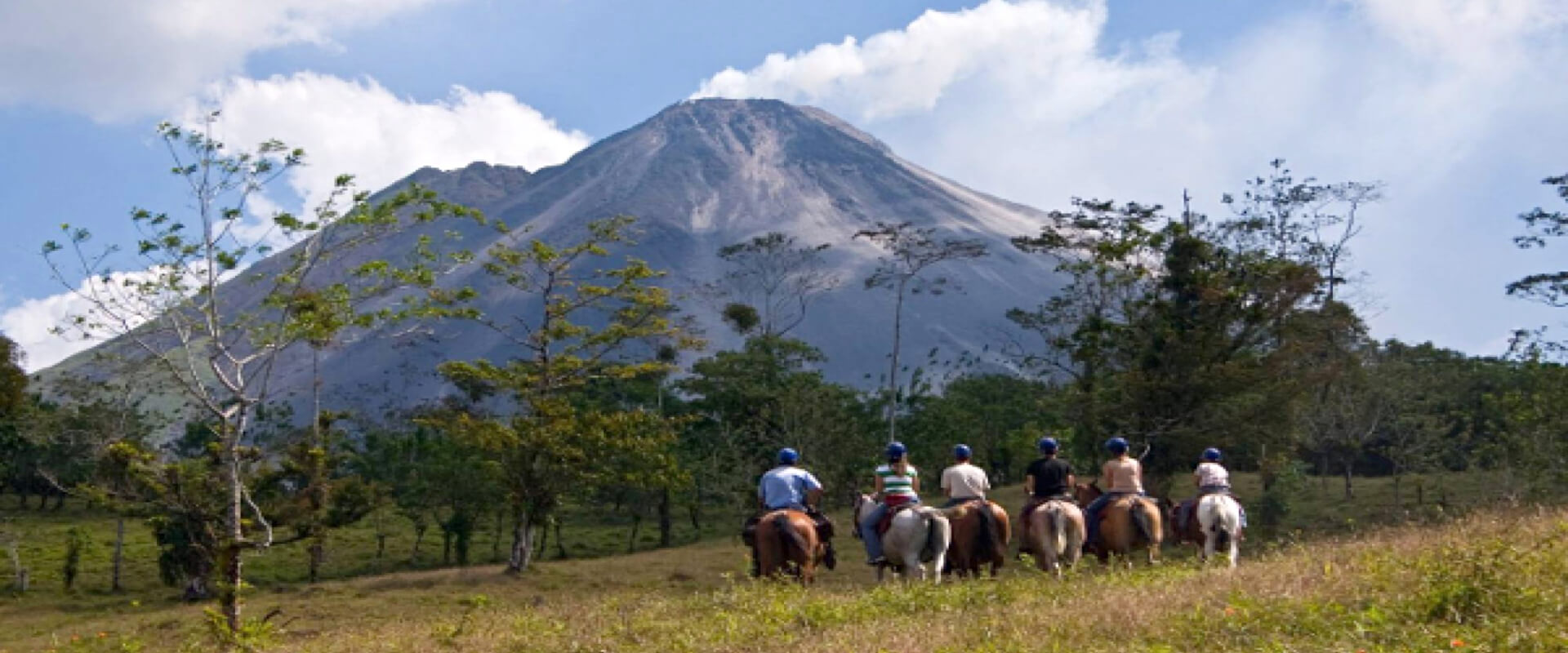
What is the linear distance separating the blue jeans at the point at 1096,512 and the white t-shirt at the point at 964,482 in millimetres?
1228

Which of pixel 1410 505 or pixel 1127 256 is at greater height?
pixel 1127 256

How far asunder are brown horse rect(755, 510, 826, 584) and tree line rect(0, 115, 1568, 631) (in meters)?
6.34

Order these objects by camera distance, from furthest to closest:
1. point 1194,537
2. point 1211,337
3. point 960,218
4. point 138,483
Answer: point 960,218, point 1211,337, point 138,483, point 1194,537

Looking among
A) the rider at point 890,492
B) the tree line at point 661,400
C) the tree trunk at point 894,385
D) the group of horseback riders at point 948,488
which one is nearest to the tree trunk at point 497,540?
the tree line at point 661,400

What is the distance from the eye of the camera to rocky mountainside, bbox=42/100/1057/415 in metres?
138

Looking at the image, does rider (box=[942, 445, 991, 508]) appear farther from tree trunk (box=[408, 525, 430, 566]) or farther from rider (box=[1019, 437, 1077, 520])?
tree trunk (box=[408, 525, 430, 566])

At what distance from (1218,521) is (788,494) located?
4916mm

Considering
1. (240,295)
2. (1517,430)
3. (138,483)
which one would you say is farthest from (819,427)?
(240,295)

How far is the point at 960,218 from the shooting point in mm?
175500

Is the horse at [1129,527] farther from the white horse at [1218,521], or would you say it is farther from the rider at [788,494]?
the rider at [788,494]

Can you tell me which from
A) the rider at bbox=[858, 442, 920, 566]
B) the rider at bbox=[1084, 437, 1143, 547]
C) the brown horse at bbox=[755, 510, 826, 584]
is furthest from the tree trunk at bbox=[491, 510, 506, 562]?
the rider at bbox=[1084, 437, 1143, 547]

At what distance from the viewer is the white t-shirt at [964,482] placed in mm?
13008

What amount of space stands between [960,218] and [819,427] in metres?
144

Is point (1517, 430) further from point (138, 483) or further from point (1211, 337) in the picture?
point (138, 483)
